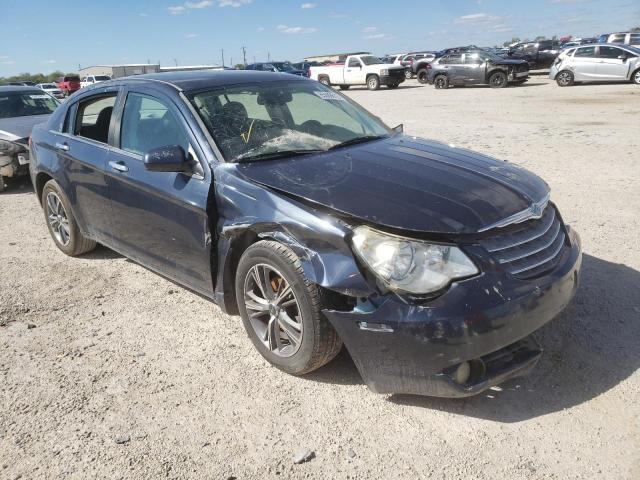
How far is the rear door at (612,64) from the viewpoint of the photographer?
20.8 metres

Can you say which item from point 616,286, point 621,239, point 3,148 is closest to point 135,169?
point 616,286

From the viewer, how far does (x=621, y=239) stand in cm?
483

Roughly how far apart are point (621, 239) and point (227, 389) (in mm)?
3823

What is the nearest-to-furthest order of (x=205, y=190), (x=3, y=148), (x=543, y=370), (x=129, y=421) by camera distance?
(x=129, y=421), (x=543, y=370), (x=205, y=190), (x=3, y=148)

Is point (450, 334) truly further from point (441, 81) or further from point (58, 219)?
point (441, 81)

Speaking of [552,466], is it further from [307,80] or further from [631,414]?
[307,80]

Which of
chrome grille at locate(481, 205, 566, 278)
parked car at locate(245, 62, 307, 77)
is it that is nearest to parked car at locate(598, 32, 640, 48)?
parked car at locate(245, 62, 307, 77)

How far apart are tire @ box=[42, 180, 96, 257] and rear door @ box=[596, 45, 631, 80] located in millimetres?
22160

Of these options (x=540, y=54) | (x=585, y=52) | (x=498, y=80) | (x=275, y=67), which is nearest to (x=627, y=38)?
(x=540, y=54)

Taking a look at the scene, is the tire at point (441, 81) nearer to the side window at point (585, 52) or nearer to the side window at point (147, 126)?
the side window at point (585, 52)

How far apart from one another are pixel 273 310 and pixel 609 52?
75.1 feet

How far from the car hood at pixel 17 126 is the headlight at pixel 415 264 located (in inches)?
303

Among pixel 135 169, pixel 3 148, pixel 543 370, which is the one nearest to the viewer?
pixel 543 370

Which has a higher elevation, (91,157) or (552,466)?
(91,157)
